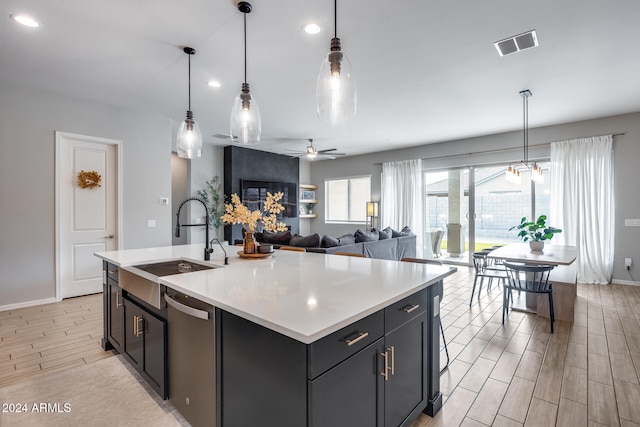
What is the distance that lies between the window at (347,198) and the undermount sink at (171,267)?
6572 millimetres

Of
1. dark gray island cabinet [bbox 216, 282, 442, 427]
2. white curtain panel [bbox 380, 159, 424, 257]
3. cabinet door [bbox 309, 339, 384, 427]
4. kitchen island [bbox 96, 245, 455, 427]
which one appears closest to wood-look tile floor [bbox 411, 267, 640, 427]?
kitchen island [bbox 96, 245, 455, 427]

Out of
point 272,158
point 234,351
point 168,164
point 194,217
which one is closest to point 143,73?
point 168,164

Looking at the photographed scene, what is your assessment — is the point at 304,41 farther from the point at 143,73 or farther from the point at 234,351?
the point at 234,351

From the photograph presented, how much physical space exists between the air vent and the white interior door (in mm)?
5076

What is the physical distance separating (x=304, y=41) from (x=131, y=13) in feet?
4.65

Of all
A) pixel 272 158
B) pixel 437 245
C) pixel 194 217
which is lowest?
pixel 437 245

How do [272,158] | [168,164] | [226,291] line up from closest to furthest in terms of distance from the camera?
1. [226,291]
2. [168,164]
3. [272,158]

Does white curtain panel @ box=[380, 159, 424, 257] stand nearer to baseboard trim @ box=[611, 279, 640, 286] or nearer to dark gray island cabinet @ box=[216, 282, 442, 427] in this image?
baseboard trim @ box=[611, 279, 640, 286]

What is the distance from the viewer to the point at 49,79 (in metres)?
3.62

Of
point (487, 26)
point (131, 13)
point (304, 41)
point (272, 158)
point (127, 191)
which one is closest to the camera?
point (131, 13)

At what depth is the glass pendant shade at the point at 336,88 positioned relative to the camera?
5.38ft

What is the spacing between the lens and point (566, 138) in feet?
17.9

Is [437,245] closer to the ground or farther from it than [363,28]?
closer to the ground

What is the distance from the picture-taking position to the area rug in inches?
71.6
